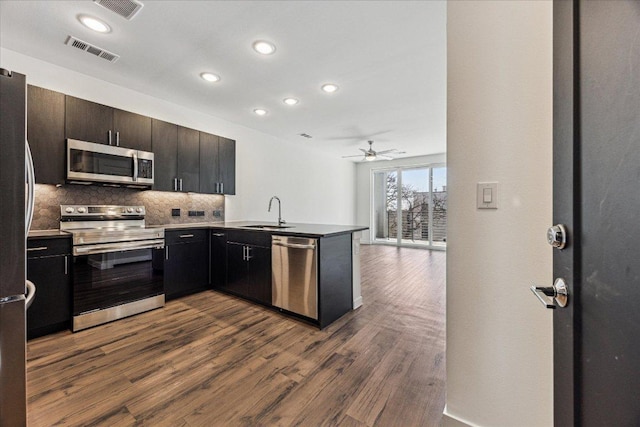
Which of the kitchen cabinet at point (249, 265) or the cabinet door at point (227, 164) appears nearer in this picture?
the kitchen cabinet at point (249, 265)

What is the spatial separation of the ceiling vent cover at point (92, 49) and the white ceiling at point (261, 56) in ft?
0.22

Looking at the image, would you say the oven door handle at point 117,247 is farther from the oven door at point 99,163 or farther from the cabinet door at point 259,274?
the cabinet door at point 259,274

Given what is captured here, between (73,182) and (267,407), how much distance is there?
3.02 m

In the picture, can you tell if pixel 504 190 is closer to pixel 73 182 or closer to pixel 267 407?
pixel 267 407

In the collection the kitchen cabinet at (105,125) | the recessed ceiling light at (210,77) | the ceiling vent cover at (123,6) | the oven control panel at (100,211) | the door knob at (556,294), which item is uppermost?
the recessed ceiling light at (210,77)

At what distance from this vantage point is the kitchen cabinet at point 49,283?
2.31 m

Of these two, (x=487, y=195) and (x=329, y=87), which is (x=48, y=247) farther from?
(x=487, y=195)

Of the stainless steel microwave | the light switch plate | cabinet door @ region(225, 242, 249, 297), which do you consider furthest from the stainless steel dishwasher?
the stainless steel microwave

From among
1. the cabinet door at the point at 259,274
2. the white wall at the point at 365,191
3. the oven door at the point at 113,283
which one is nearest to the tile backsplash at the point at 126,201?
the oven door at the point at 113,283

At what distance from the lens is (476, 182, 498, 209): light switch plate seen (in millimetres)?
1204

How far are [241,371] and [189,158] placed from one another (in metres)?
3.03

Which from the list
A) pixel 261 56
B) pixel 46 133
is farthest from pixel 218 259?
pixel 261 56

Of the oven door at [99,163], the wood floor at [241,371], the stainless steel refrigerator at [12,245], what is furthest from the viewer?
the oven door at [99,163]

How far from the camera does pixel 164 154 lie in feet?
11.6
